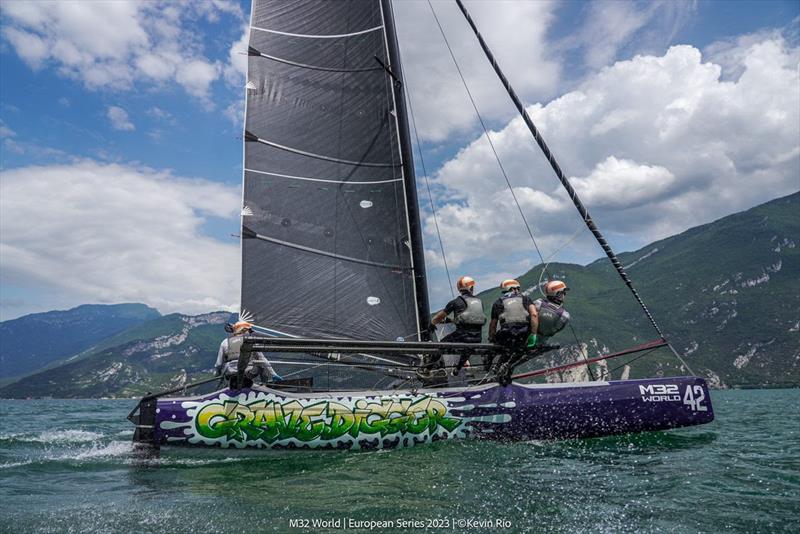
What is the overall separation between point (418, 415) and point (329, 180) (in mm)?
8586

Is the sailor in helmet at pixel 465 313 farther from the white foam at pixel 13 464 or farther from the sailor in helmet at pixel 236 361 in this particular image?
the white foam at pixel 13 464

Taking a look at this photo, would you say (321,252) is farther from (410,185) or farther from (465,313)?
(465,313)

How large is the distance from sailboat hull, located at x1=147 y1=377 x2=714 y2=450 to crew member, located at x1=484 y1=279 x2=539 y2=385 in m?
0.81

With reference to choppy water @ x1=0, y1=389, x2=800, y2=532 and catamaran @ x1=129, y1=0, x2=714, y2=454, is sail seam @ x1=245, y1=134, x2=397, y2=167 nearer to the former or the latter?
catamaran @ x1=129, y1=0, x2=714, y2=454

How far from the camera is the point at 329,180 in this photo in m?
16.0

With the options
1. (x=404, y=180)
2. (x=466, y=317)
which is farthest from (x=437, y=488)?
(x=404, y=180)

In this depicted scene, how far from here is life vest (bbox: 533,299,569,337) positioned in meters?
10.6

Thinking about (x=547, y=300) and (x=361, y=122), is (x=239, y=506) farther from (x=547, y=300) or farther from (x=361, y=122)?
(x=361, y=122)

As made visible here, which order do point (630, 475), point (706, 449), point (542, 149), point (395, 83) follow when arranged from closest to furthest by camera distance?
point (630, 475), point (706, 449), point (542, 149), point (395, 83)

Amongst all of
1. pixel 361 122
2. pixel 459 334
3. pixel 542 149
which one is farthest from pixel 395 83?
pixel 459 334

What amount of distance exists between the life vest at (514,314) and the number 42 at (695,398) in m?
3.58

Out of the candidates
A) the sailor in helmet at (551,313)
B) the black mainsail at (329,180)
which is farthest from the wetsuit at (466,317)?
the black mainsail at (329,180)

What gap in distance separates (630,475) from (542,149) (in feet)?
26.5

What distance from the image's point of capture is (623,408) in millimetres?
10141
